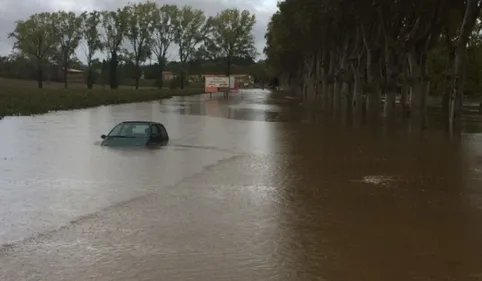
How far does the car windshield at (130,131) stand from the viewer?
73.9ft

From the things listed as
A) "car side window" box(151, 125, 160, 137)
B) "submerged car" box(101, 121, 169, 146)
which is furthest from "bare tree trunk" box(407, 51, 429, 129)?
"submerged car" box(101, 121, 169, 146)

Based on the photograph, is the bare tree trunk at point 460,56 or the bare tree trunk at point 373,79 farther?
the bare tree trunk at point 373,79

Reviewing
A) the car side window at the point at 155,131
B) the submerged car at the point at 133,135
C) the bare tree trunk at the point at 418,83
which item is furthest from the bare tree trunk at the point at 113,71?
the submerged car at the point at 133,135

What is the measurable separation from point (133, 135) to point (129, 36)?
9823 centimetres

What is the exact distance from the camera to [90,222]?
10227 mm

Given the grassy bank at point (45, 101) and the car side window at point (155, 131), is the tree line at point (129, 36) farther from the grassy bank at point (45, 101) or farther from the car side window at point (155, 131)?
the car side window at point (155, 131)

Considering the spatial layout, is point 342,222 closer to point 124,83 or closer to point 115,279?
point 115,279

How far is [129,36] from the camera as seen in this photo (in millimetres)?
117750

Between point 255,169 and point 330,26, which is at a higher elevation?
point 330,26

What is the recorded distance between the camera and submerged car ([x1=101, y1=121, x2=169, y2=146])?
22.2m

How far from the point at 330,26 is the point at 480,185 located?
39.7 metres

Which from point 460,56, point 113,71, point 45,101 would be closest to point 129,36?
point 113,71

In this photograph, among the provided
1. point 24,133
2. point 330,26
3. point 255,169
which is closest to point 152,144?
point 255,169

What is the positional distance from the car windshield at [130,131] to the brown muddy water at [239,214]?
837mm
